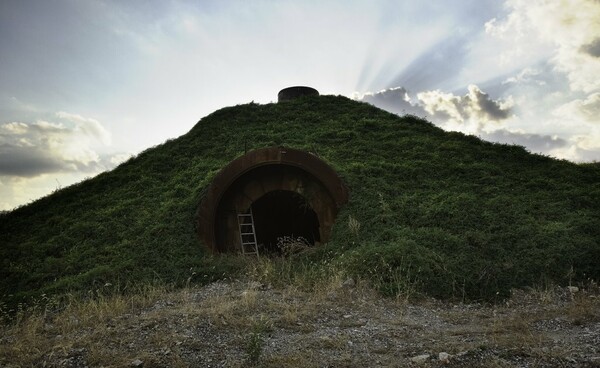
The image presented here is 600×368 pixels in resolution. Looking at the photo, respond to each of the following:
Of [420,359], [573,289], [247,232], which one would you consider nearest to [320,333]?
[420,359]

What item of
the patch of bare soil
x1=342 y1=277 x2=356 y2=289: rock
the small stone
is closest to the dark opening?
x1=342 y1=277 x2=356 y2=289: rock

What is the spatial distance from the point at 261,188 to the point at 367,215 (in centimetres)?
280

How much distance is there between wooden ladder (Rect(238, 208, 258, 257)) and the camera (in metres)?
11.8

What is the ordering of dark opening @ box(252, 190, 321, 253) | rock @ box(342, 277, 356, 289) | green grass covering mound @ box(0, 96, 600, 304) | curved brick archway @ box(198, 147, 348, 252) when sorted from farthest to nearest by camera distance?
dark opening @ box(252, 190, 321, 253), curved brick archway @ box(198, 147, 348, 252), green grass covering mound @ box(0, 96, 600, 304), rock @ box(342, 277, 356, 289)

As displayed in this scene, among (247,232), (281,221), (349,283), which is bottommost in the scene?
(349,283)

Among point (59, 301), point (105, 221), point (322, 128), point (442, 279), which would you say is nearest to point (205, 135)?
point (322, 128)

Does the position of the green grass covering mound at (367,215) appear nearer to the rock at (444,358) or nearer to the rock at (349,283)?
the rock at (349,283)

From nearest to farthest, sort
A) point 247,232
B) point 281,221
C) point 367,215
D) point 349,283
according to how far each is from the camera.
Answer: point 349,283 < point 367,215 < point 247,232 < point 281,221

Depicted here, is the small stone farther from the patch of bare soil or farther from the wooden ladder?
the wooden ladder

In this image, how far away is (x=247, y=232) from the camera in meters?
12.3

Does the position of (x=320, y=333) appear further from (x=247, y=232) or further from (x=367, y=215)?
(x=247, y=232)

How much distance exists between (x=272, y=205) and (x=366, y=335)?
7422mm

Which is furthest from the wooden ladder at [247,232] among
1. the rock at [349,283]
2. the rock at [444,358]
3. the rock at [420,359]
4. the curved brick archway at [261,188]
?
the rock at [444,358]

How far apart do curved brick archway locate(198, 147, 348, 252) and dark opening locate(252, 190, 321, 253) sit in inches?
37.0
